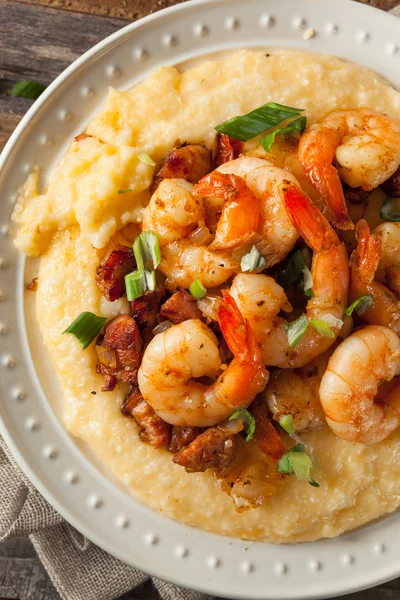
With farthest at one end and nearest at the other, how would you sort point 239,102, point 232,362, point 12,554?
point 12,554 → point 239,102 → point 232,362

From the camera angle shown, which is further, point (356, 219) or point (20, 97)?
point (20, 97)

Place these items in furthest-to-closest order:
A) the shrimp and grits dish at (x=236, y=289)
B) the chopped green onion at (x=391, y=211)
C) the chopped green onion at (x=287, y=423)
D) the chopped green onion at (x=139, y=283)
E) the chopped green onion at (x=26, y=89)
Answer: the chopped green onion at (x=26, y=89), the chopped green onion at (x=391, y=211), the chopped green onion at (x=139, y=283), the chopped green onion at (x=287, y=423), the shrimp and grits dish at (x=236, y=289)

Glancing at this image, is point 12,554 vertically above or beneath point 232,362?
beneath

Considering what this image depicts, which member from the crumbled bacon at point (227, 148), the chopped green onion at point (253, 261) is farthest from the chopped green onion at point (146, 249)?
the crumbled bacon at point (227, 148)

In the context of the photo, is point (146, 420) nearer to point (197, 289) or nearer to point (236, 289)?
point (197, 289)

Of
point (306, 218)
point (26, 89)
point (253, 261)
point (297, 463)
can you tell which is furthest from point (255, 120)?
point (297, 463)

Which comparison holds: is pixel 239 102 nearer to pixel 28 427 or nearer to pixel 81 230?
pixel 81 230

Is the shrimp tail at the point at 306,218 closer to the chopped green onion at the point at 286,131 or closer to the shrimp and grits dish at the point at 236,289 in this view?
the shrimp and grits dish at the point at 236,289

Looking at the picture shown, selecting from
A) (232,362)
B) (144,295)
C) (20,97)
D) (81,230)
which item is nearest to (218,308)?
(232,362)

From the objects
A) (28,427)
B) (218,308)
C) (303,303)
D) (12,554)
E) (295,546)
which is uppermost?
(218,308)
